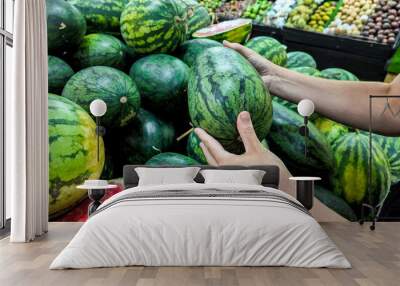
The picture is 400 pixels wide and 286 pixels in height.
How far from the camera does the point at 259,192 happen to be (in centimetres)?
412

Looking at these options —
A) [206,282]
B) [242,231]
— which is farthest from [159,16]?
[206,282]

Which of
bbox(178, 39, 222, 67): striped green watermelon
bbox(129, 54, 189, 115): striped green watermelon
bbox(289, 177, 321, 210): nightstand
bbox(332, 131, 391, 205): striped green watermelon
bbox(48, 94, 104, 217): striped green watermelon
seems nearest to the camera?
bbox(48, 94, 104, 217): striped green watermelon

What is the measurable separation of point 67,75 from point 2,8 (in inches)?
33.6

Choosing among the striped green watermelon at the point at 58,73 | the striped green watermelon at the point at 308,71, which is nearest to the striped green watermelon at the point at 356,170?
the striped green watermelon at the point at 308,71

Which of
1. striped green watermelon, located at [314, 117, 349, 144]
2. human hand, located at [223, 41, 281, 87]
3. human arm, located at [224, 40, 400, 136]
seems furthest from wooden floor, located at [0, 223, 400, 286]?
human hand, located at [223, 41, 281, 87]

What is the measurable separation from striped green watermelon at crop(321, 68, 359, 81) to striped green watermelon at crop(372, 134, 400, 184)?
2.17 feet

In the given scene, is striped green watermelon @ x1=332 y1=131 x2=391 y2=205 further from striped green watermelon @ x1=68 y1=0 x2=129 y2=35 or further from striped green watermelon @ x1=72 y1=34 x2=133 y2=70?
striped green watermelon @ x1=68 y1=0 x2=129 y2=35

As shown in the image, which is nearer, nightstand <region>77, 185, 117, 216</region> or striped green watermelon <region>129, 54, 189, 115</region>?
nightstand <region>77, 185, 117, 216</region>

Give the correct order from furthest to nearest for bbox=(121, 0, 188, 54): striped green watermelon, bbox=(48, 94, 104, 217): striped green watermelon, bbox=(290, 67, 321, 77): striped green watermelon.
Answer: bbox=(290, 67, 321, 77): striped green watermelon, bbox=(121, 0, 188, 54): striped green watermelon, bbox=(48, 94, 104, 217): striped green watermelon

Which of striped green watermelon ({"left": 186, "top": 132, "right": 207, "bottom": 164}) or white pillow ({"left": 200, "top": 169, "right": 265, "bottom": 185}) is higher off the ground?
striped green watermelon ({"left": 186, "top": 132, "right": 207, "bottom": 164})

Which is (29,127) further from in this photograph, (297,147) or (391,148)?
(391,148)

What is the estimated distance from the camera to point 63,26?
17.4ft

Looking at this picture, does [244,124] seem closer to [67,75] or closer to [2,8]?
[67,75]

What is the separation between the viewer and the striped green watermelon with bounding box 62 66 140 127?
16.9 feet
